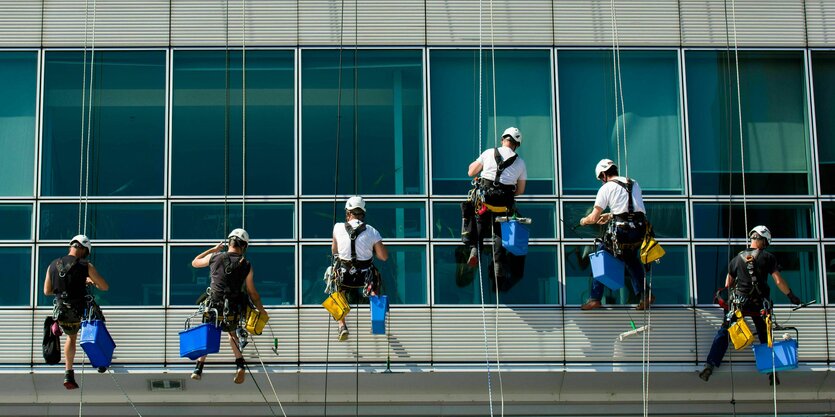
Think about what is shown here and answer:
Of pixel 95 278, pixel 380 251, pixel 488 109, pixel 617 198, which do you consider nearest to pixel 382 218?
pixel 380 251

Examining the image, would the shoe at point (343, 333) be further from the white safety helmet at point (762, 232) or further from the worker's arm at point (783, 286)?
the worker's arm at point (783, 286)

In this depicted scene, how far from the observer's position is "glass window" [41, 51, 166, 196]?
48.5 feet

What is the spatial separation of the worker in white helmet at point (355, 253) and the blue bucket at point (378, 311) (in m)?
0.17

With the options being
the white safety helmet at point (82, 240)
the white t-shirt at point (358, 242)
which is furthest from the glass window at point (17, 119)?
the white t-shirt at point (358, 242)

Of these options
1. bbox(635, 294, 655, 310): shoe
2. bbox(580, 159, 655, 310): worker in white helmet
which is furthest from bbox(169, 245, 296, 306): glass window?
bbox(635, 294, 655, 310): shoe

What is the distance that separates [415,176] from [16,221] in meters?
4.88

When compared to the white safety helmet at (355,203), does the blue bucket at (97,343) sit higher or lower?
lower

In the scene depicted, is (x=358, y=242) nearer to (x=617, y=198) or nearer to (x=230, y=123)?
(x=230, y=123)

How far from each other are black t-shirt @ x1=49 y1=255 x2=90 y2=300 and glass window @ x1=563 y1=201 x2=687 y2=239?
5.73 metres

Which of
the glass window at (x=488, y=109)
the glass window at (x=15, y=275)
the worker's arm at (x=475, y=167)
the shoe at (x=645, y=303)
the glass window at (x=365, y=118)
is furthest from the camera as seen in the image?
the glass window at (x=488, y=109)

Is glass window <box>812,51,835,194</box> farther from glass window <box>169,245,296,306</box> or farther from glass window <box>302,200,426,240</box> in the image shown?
glass window <box>169,245,296,306</box>

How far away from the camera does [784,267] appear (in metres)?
14.9

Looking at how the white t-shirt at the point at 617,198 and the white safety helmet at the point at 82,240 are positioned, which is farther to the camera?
the white t-shirt at the point at 617,198

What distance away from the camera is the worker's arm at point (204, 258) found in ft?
45.5
